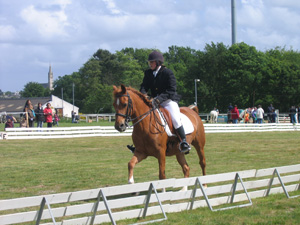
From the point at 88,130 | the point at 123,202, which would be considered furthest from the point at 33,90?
the point at 123,202

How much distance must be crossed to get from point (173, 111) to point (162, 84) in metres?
0.64

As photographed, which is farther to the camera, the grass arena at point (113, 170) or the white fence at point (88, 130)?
the white fence at point (88, 130)

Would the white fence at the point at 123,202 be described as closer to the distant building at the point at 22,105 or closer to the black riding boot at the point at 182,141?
the black riding boot at the point at 182,141

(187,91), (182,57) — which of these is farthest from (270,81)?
(182,57)

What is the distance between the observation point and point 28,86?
180375 millimetres

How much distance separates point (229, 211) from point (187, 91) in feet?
278

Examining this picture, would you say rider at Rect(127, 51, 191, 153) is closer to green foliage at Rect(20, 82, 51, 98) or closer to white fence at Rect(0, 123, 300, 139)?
white fence at Rect(0, 123, 300, 139)

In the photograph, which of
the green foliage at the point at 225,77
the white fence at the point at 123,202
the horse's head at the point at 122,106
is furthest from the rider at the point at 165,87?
the green foliage at the point at 225,77

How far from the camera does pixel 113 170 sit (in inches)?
527

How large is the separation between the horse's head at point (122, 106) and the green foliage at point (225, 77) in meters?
69.5

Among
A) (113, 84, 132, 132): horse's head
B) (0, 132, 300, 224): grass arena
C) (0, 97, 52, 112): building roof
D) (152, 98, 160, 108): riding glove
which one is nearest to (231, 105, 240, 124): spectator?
(0, 132, 300, 224): grass arena

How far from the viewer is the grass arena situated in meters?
7.60

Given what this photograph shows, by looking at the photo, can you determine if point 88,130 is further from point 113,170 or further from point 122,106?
point 122,106

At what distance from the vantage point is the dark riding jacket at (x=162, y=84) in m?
9.93
